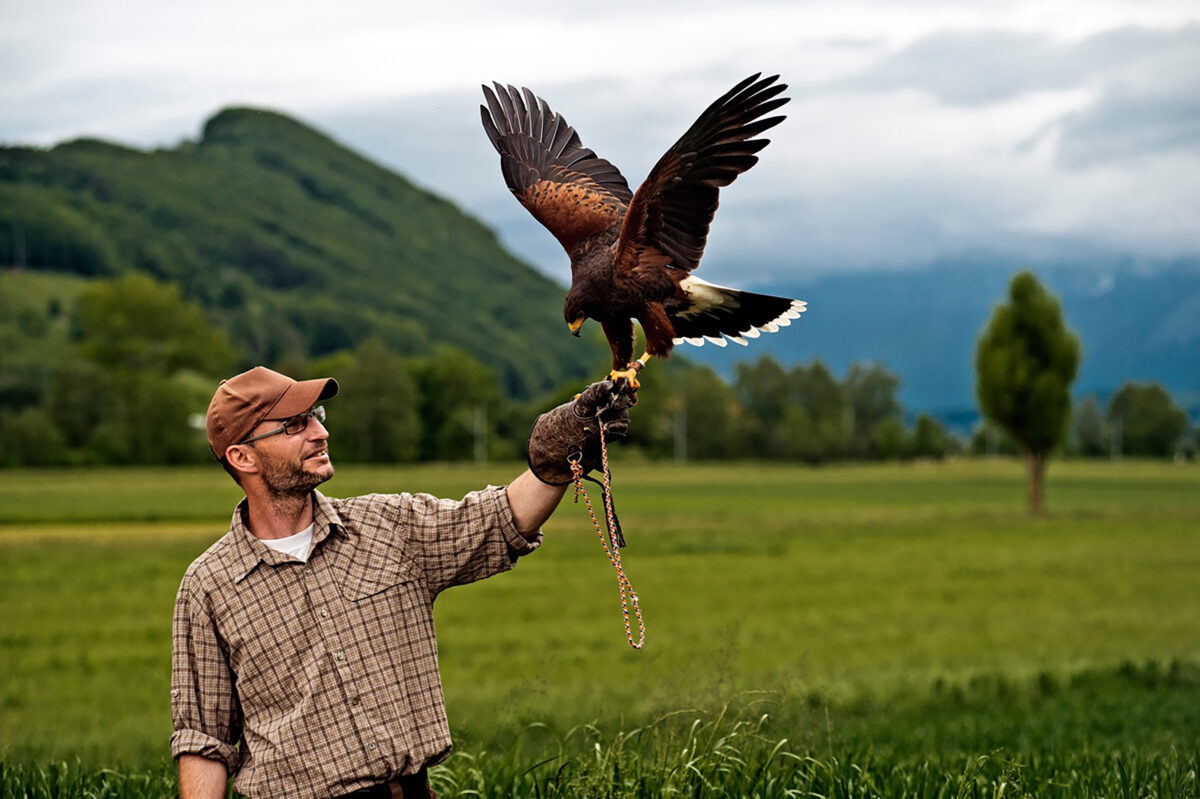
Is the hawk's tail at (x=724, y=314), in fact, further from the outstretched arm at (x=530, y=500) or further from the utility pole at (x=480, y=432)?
the utility pole at (x=480, y=432)

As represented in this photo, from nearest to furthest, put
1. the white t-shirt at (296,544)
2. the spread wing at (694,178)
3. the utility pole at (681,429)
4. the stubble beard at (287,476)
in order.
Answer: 1. the spread wing at (694,178)
2. the stubble beard at (287,476)
3. the white t-shirt at (296,544)
4. the utility pole at (681,429)

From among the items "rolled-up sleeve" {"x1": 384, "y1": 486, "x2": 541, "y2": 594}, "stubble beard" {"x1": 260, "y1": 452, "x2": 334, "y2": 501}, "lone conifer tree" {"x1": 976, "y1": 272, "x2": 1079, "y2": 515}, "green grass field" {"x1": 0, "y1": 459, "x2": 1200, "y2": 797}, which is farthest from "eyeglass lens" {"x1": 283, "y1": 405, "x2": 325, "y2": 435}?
"lone conifer tree" {"x1": 976, "y1": 272, "x2": 1079, "y2": 515}

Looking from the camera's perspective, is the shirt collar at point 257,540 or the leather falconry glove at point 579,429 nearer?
the leather falconry glove at point 579,429

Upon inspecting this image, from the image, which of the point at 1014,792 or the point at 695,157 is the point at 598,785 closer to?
the point at 1014,792

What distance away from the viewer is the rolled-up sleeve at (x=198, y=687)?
416 centimetres

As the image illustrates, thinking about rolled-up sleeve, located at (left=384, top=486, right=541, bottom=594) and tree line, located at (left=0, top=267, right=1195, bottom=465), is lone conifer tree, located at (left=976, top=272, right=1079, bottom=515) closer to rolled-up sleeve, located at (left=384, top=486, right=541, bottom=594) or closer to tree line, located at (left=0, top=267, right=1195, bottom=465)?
tree line, located at (left=0, top=267, right=1195, bottom=465)

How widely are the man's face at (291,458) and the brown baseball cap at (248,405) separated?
42 millimetres

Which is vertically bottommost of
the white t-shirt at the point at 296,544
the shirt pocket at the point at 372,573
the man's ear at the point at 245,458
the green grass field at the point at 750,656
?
the green grass field at the point at 750,656

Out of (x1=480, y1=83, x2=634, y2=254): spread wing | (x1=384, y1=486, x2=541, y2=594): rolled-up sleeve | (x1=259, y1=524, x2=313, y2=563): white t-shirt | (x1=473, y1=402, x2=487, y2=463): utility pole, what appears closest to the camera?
(x1=480, y1=83, x2=634, y2=254): spread wing

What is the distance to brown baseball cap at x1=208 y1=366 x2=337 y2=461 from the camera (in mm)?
4180

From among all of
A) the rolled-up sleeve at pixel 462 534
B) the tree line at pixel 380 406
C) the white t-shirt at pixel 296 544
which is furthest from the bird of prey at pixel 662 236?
the tree line at pixel 380 406

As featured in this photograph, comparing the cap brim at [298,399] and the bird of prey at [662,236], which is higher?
the bird of prey at [662,236]

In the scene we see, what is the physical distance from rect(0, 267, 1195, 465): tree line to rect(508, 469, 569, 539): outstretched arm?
83636 millimetres

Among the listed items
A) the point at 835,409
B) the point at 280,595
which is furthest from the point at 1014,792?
the point at 835,409
